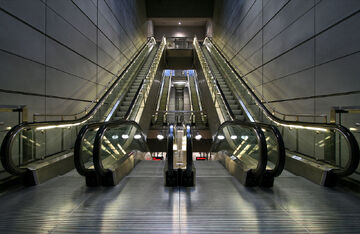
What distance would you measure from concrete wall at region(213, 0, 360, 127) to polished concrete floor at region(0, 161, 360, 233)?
2133mm

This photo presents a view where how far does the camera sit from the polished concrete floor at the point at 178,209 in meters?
1.71

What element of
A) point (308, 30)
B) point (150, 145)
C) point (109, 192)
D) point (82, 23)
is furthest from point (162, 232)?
point (150, 145)

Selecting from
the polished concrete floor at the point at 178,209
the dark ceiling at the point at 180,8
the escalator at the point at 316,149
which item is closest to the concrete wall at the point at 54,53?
the polished concrete floor at the point at 178,209

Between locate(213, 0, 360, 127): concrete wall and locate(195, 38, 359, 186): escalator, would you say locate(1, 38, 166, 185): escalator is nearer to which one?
locate(195, 38, 359, 186): escalator

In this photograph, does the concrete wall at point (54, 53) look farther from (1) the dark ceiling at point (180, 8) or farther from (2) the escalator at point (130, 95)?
(1) the dark ceiling at point (180, 8)

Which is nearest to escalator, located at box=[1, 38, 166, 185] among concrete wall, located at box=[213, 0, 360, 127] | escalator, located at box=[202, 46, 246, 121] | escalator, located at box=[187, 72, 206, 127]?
escalator, located at box=[202, 46, 246, 121]

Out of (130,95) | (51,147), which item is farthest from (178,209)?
(130,95)

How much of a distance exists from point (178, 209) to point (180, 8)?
18163mm

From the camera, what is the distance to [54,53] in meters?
4.50

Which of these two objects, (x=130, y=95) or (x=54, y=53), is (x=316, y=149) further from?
(x=130, y=95)

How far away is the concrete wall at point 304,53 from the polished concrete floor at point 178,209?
213 cm

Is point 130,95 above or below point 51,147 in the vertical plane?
above

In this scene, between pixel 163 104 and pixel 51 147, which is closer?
pixel 51 147

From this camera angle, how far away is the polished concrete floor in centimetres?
171
